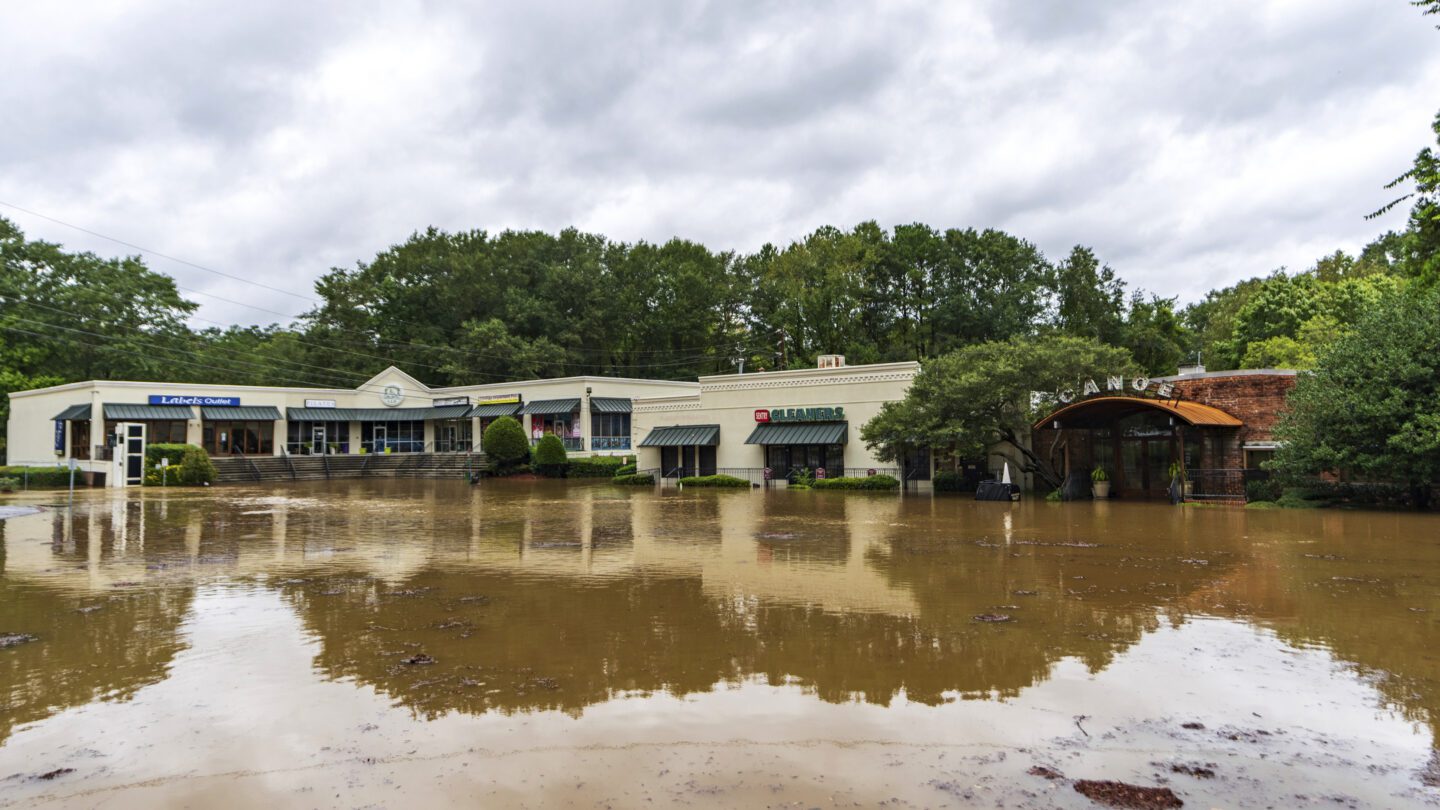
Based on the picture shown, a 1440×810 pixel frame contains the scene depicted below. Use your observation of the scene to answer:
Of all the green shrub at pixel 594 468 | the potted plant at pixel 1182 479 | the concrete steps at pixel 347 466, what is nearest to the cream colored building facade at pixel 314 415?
the concrete steps at pixel 347 466

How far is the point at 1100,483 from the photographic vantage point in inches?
1088

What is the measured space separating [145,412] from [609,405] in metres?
24.4

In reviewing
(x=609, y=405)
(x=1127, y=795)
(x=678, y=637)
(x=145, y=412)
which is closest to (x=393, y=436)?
(x=145, y=412)

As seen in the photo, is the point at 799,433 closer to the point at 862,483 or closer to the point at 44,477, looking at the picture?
the point at 862,483

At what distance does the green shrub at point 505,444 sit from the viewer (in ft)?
150

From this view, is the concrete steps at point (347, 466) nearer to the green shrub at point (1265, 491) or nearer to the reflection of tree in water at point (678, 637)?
the green shrub at point (1265, 491)

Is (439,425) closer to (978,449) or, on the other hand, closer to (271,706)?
(978,449)

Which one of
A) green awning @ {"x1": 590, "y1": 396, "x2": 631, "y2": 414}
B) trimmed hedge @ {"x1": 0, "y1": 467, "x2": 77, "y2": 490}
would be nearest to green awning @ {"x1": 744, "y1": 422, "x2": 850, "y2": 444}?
green awning @ {"x1": 590, "y1": 396, "x2": 631, "y2": 414}

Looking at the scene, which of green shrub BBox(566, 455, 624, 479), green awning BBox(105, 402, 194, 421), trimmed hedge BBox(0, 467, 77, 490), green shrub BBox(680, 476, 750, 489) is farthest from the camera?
green shrub BBox(566, 455, 624, 479)

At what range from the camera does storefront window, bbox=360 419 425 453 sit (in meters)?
56.0

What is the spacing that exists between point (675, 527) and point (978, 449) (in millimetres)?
13589

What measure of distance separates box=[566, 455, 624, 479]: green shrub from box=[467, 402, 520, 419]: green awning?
728 cm

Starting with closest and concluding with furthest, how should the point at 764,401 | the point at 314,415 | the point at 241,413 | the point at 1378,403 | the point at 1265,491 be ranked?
the point at 1378,403 < the point at 1265,491 < the point at 764,401 < the point at 241,413 < the point at 314,415

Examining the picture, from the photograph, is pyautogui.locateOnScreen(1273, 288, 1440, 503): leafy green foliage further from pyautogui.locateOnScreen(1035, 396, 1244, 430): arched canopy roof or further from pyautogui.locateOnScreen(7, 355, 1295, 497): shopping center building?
pyautogui.locateOnScreen(7, 355, 1295, 497): shopping center building
